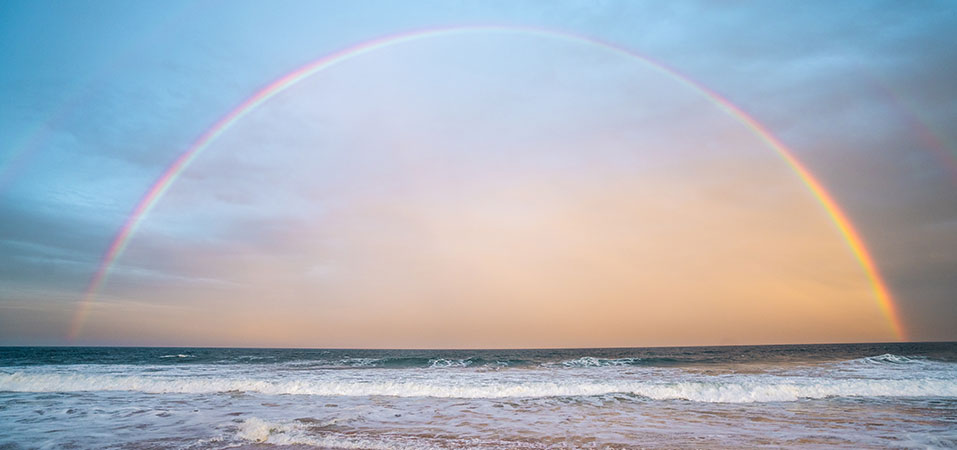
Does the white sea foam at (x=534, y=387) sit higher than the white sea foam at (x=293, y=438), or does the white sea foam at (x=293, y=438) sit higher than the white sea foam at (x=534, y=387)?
the white sea foam at (x=293, y=438)

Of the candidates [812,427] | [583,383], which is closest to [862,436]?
[812,427]

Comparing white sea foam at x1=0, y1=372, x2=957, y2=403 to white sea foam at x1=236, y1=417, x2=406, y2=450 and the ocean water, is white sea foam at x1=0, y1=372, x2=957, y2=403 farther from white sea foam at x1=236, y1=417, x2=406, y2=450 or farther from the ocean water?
white sea foam at x1=236, y1=417, x2=406, y2=450

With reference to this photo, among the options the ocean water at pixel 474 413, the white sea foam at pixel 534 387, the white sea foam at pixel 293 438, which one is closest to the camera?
the white sea foam at pixel 293 438

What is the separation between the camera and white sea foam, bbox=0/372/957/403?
1814 cm

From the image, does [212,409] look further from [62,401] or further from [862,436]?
[862,436]

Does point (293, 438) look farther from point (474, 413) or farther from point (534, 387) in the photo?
point (534, 387)

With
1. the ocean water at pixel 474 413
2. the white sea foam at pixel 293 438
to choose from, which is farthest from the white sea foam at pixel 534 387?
the white sea foam at pixel 293 438

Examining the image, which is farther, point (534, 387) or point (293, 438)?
point (534, 387)

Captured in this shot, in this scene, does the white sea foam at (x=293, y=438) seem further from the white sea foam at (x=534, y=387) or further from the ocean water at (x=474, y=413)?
the white sea foam at (x=534, y=387)

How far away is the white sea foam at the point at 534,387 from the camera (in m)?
18.1

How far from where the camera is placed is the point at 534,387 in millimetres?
20109

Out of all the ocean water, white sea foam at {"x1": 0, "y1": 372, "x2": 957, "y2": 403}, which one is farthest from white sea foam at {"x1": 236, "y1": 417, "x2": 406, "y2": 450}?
white sea foam at {"x1": 0, "y1": 372, "x2": 957, "y2": 403}

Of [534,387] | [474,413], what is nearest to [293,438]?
[474,413]

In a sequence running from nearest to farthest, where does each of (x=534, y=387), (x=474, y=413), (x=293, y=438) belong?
(x=293, y=438), (x=474, y=413), (x=534, y=387)
